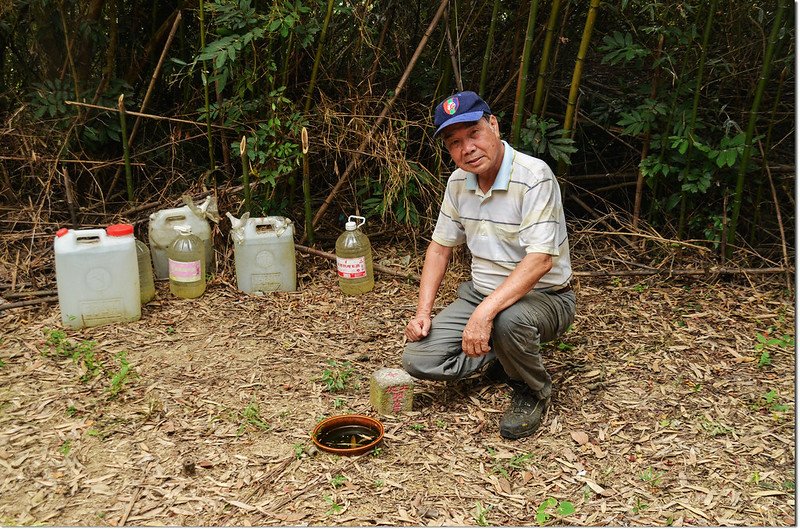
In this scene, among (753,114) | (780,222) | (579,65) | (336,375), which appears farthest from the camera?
(780,222)

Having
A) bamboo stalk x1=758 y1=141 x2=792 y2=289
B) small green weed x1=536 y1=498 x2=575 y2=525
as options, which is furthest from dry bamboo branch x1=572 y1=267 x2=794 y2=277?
small green weed x1=536 y1=498 x2=575 y2=525

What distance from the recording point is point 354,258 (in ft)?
14.1

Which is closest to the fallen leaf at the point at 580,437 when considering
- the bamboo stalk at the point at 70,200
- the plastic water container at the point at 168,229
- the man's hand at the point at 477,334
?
the man's hand at the point at 477,334

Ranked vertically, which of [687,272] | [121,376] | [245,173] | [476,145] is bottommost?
[121,376]

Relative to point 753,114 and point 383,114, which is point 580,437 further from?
point 383,114

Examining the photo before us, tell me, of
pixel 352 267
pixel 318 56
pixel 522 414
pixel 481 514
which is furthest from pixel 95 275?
pixel 481 514

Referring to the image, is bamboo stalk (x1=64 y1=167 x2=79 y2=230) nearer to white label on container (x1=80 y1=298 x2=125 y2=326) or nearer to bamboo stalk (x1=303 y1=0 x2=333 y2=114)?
white label on container (x1=80 y1=298 x2=125 y2=326)

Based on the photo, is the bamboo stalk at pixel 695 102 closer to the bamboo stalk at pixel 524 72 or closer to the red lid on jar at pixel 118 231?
the bamboo stalk at pixel 524 72

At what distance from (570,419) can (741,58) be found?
9.58 feet

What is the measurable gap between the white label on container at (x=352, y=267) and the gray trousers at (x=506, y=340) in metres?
1.22

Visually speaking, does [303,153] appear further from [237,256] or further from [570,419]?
[570,419]

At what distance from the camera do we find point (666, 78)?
4.55 m

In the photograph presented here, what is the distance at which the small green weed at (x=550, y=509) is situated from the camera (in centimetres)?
236

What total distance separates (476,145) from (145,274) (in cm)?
234
